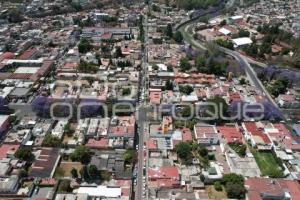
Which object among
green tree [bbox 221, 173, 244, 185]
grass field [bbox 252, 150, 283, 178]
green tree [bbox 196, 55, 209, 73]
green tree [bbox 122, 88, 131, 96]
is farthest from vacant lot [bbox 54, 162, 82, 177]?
green tree [bbox 196, 55, 209, 73]

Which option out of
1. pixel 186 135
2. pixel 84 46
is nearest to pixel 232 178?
pixel 186 135

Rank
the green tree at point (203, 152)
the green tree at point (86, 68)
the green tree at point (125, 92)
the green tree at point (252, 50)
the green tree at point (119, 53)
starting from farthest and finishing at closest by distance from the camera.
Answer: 1. the green tree at point (252, 50)
2. the green tree at point (119, 53)
3. the green tree at point (86, 68)
4. the green tree at point (125, 92)
5. the green tree at point (203, 152)

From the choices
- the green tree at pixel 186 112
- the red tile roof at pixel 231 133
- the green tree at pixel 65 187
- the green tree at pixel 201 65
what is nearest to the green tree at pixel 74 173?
the green tree at pixel 65 187

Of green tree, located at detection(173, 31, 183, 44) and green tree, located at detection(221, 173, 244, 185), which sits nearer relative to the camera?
green tree, located at detection(221, 173, 244, 185)

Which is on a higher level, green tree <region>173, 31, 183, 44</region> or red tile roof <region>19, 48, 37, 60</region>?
green tree <region>173, 31, 183, 44</region>

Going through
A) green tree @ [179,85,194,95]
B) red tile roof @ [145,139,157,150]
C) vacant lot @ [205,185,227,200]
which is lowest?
vacant lot @ [205,185,227,200]

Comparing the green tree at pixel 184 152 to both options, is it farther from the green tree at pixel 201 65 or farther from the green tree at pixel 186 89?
the green tree at pixel 201 65

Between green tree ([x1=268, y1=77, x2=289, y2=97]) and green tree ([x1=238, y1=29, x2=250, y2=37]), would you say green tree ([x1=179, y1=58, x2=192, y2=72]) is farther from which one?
green tree ([x1=238, y1=29, x2=250, y2=37])
